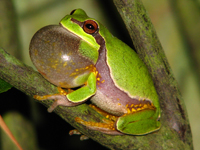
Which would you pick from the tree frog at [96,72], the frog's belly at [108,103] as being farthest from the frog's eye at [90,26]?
the frog's belly at [108,103]

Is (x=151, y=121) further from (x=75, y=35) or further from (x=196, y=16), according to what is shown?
(x=196, y=16)

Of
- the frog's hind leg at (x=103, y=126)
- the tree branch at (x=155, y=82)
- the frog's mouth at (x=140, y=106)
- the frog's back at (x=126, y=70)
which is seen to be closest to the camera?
the tree branch at (x=155, y=82)

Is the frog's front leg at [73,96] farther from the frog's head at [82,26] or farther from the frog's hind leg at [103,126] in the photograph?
the frog's head at [82,26]

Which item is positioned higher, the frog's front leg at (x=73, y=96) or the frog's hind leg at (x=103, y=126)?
the frog's front leg at (x=73, y=96)

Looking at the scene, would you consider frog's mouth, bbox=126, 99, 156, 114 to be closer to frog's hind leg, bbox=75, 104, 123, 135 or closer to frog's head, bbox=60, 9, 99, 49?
frog's hind leg, bbox=75, 104, 123, 135

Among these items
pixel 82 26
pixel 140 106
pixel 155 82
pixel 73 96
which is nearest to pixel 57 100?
pixel 73 96

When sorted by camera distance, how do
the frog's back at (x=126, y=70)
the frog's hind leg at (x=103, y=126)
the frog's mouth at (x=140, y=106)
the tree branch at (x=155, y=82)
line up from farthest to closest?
the frog's mouth at (x=140, y=106) < the frog's back at (x=126, y=70) < the frog's hind leg at (x=103, y=126) < the tree branch at (x=155, y=82)
